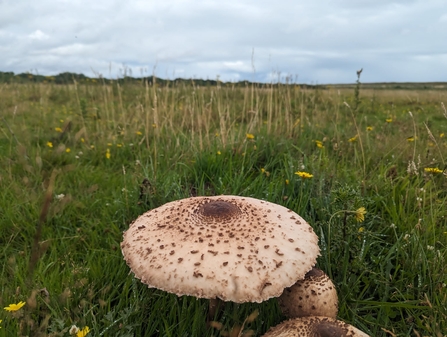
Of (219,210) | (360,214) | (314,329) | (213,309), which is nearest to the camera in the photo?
(314,329)

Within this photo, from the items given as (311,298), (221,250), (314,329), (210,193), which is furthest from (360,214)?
Answer: (210,193)

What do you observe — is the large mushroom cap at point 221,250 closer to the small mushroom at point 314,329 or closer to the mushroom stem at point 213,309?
the small mushroom at point 314,329

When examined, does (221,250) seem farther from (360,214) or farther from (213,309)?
(360,214)

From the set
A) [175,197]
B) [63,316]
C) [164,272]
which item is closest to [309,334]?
[164,272]

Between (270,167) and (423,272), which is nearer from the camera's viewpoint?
(423,272)

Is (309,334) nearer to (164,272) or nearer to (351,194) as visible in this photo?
(164,272)

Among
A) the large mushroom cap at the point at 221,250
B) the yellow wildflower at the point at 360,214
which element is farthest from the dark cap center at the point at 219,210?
the yellow wildflower at the point at 360,214
